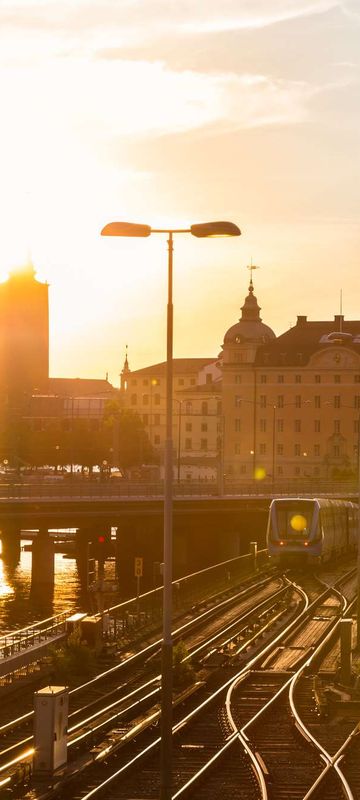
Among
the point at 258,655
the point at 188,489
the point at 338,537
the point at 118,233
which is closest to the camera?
the point at 118,233

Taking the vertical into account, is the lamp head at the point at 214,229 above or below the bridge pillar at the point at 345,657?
above

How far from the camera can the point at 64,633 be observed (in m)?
48.6

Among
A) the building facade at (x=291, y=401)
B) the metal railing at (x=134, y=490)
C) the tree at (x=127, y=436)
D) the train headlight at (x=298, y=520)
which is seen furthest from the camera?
the building facade at (x=291, y=401)

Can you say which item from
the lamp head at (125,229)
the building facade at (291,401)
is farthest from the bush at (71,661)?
the building facade at (291,401)

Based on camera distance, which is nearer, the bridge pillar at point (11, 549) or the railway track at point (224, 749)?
the railway track at point (224, 749)

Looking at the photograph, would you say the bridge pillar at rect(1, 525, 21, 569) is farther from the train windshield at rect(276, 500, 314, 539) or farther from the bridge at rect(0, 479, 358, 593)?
the train windshield at rect(276, 500, 314, 539)

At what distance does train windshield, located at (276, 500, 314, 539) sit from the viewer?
2980 inches

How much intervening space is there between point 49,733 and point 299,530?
49.0 meters

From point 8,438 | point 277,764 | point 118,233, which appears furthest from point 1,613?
point 8,438

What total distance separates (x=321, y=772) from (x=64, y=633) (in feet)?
68.3

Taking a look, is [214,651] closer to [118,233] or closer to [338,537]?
[118,233]

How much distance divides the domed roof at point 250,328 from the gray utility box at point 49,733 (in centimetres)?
16178

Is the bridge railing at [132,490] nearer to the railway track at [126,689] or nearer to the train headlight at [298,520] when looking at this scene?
the train headlight at [298,520]

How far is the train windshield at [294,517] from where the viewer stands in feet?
248
